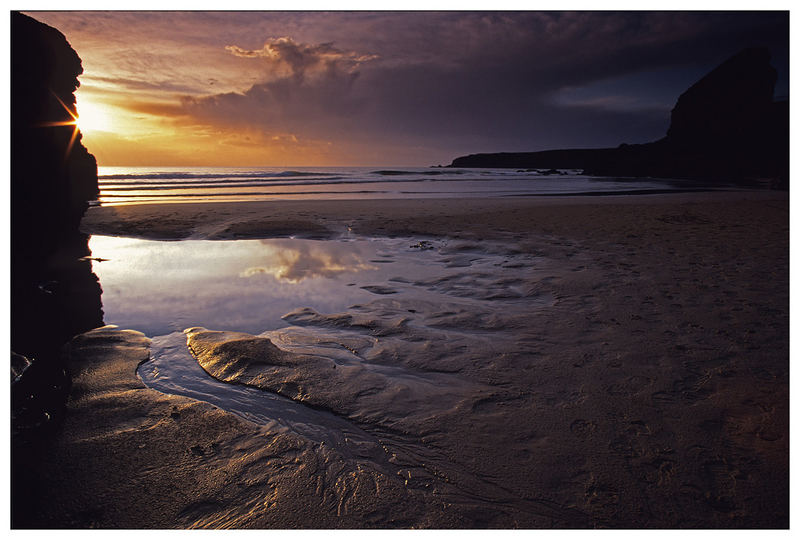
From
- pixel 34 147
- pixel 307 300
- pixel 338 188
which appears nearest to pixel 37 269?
pixel 34 147

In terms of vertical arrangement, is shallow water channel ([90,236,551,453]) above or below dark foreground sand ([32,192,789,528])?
above

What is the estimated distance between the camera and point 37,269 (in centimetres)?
718

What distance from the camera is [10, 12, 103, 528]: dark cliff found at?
2482mm

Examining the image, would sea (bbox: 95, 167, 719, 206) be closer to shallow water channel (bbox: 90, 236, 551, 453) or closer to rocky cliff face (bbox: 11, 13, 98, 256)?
rocky cliff face (bbox: 11, 13, 98, 256)

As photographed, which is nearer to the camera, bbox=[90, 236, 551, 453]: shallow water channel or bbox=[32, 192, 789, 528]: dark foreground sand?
bbox=[32, 192, 789, 528]: dark foreground sand

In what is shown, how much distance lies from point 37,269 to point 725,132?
7037 cm

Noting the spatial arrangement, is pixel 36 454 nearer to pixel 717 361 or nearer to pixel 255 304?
pixel 255 304

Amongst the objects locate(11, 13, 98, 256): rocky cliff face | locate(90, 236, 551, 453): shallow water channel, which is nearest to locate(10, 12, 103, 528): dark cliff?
locate(11, 13, 98, 256): rocky cliff face

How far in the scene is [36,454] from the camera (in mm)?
2260

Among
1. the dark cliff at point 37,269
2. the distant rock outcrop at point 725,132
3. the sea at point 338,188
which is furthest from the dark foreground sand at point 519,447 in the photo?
the distant rock outcrop at point 725,132

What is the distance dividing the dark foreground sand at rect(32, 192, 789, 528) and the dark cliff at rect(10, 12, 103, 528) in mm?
146

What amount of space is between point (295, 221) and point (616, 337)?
9952mm

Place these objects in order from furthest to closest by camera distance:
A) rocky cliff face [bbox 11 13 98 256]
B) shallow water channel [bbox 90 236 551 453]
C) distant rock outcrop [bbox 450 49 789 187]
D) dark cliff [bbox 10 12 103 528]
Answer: distant rock outcrop [bbox 450 49 789 187], rocky cliff face [bbox 11 13 98 256], shallow water channel [bbox 90 236 551 453], dark cliff [bbox 10 12 103 528]

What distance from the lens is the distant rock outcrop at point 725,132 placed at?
45656 mm
